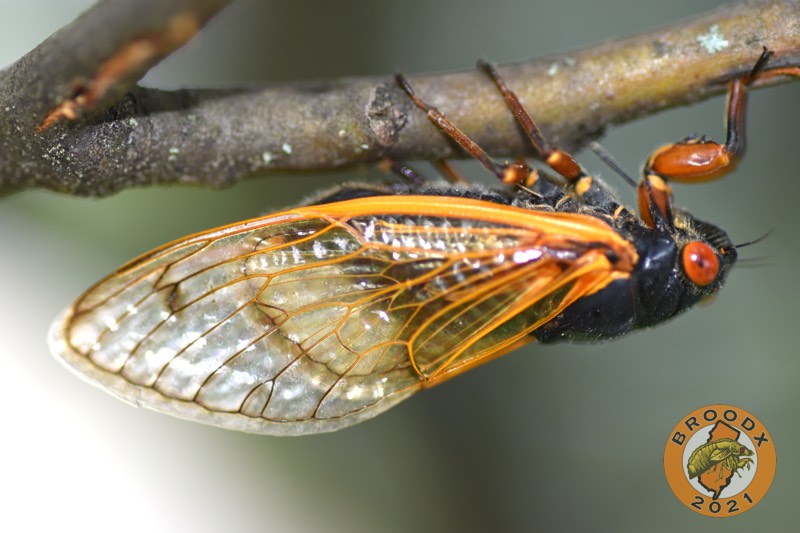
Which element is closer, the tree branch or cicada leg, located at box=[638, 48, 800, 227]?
the tree branch

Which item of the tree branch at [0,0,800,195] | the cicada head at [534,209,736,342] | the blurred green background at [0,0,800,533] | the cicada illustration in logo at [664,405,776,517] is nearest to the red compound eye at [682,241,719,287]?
the cicada head at [534,209,736,342]

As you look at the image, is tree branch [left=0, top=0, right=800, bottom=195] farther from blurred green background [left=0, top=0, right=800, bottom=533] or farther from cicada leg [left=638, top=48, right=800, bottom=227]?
blurred green background [left=0, top=0, right=800, bottom=533]

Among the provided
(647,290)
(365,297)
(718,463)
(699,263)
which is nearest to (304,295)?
(365,297)

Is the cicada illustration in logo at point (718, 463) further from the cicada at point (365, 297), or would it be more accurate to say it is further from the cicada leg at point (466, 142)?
the cicada leg at point (466, 142)

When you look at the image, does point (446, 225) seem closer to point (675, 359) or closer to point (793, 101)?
point (675, 359)

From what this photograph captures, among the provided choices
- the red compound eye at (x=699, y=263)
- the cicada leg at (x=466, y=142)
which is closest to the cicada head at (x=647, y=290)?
the red compound eye at (x=699, y=263)

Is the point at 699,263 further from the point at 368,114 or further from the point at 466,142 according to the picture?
the point at 368,114
